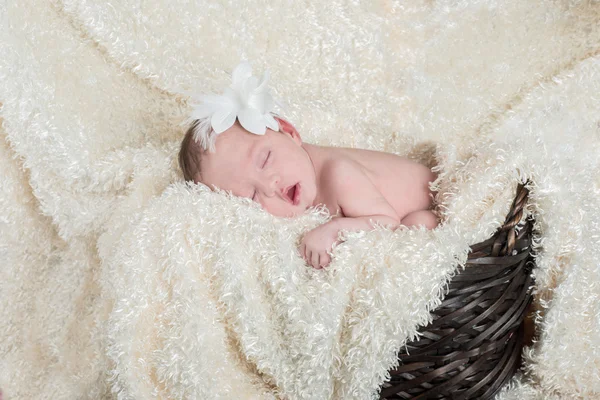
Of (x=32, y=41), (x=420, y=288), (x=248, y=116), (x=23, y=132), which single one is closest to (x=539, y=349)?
(x=420, y=288)

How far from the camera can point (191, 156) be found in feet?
4.50

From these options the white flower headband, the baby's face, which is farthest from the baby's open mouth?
the white flower headband

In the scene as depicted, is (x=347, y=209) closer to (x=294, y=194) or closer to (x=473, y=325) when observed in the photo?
(x=294, y=194)

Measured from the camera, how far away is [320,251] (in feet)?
3.76

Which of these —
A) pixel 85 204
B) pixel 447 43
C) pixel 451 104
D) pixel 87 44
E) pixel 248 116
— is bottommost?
pixel 85 204

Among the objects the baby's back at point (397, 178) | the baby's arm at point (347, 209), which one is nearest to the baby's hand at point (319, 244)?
the baby's arm at point (347, 209)

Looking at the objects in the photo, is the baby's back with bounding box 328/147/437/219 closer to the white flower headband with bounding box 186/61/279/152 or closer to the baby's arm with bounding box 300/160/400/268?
the baby's arm with bounding box 300/160/400/268

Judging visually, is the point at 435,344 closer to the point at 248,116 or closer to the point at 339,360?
the point at 339,360

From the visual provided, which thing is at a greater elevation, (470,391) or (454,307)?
(454,307)

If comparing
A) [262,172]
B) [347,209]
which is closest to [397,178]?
[347,209]

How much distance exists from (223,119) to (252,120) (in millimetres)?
59

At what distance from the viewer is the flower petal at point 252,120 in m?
1.34

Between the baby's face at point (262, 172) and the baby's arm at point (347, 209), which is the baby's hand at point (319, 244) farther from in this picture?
the baby's face at point (262, 172)

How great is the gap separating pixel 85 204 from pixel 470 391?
931mm
